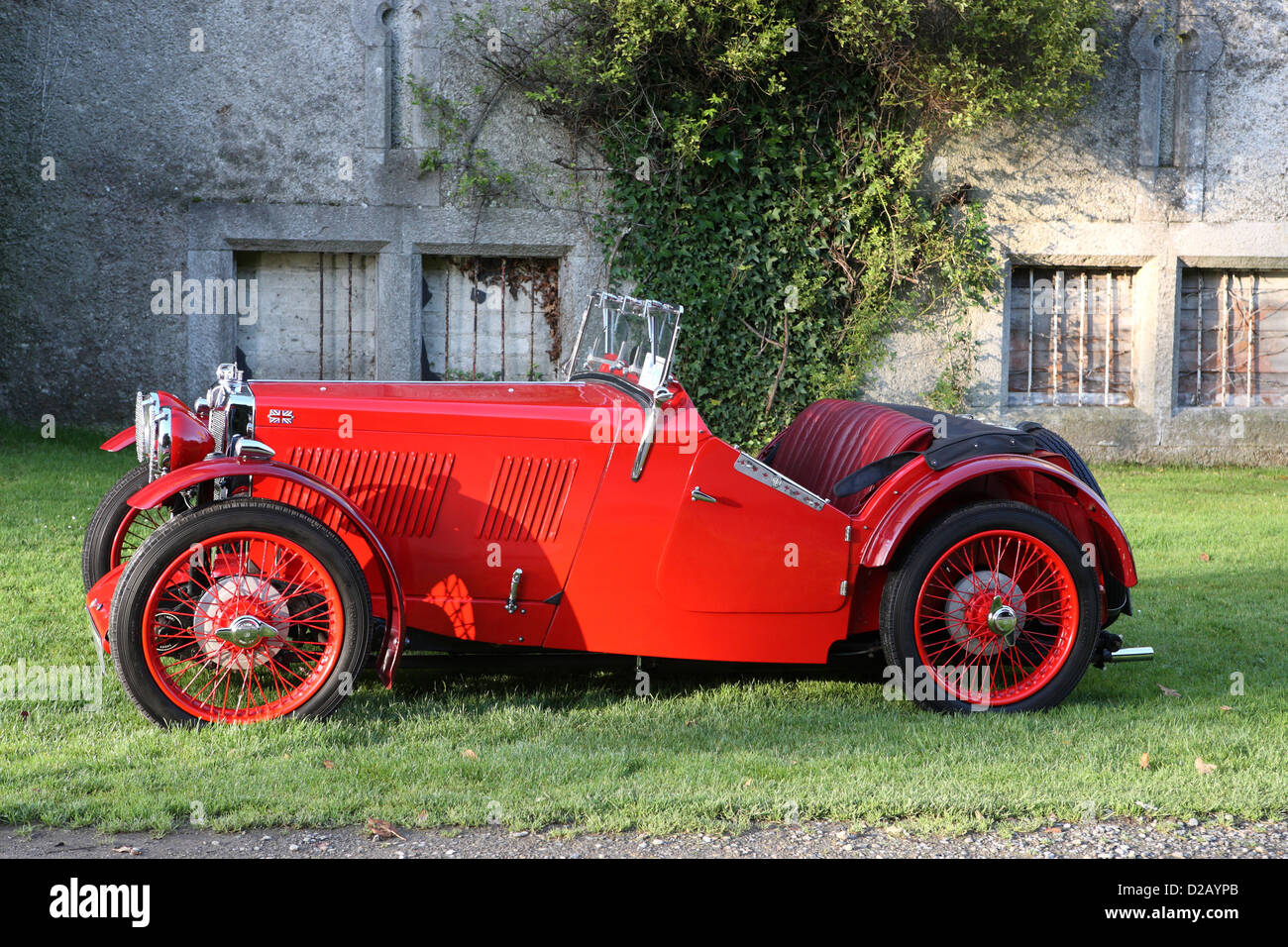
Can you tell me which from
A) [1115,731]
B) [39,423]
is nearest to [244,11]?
[39,423]

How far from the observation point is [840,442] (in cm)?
498

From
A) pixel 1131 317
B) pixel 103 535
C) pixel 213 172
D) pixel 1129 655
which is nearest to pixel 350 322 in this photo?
pixel 213 172

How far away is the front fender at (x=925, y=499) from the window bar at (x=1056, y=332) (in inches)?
290

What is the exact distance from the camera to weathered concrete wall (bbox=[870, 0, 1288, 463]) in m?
11.0

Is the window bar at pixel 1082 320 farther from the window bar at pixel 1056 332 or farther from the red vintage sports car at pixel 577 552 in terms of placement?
the red vintage sports car at pixel 577 552

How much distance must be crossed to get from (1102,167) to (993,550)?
26.2ft

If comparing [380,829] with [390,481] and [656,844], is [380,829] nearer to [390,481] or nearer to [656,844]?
[656,844]

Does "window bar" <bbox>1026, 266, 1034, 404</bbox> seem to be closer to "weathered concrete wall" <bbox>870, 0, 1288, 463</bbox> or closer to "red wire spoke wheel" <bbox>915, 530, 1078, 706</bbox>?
"weathered concrete wall" <bbox>870, 0, 1288, 463</bbox>

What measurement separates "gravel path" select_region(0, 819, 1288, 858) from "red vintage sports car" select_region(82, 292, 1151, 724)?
0.76 m

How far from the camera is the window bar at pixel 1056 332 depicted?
37.2ft

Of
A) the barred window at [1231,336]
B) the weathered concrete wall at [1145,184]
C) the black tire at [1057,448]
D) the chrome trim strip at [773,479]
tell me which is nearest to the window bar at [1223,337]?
the barred window at [1231,336]

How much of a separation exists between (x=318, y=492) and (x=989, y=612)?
7.79ft

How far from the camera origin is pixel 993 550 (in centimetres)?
432

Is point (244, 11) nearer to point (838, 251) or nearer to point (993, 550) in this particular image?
point (838, 251)
